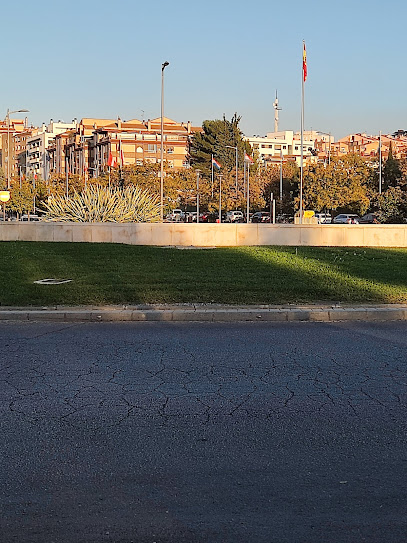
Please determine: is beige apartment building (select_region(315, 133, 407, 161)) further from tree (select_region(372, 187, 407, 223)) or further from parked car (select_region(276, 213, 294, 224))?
tree (select_region(372, 187, 407, 223))

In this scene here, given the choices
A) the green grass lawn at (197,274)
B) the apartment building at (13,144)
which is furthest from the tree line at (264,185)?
the apartment building at (13,144)

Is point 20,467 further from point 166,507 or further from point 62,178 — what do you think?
point 62,178

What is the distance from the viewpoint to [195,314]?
457 inches

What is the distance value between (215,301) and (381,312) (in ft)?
8.73

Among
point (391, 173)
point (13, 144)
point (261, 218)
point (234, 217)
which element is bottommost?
point (261, 218)

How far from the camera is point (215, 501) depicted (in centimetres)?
443

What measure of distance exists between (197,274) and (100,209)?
12.8m

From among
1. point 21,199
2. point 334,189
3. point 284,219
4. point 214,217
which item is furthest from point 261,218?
point 21,199

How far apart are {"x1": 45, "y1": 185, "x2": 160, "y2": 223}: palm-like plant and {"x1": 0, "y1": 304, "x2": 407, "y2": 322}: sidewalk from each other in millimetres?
16231

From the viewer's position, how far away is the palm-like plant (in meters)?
28.0

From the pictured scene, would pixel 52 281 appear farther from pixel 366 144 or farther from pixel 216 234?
pixel 366 144

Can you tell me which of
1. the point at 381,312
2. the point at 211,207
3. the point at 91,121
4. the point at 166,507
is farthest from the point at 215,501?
the point at 91,121

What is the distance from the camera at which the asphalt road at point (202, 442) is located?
4.13m

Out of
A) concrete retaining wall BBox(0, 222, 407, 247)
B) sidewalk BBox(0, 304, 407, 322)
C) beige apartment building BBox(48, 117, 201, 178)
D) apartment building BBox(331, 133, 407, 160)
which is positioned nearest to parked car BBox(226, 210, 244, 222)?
concrete retaining wall BBox(0, 222, 407, 247)
